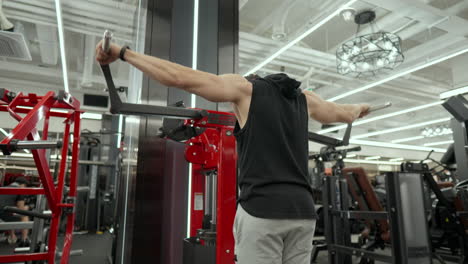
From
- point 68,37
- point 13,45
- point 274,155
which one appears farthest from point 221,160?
point 68,37

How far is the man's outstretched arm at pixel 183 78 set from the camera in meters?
1.29

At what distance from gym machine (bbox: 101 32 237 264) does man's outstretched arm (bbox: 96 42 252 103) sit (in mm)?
308

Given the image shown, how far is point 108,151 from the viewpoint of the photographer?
29.7 feet

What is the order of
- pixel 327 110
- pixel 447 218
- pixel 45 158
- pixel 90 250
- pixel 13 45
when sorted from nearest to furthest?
pixel 327 110, pixel 45 158, pixel 447 218, pixel 13 45, pixel 90 250

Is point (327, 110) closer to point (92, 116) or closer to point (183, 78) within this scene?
point (183, 78)

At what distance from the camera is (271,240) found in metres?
1.23

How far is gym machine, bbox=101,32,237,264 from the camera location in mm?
2074

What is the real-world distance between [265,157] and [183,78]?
1.41 feet

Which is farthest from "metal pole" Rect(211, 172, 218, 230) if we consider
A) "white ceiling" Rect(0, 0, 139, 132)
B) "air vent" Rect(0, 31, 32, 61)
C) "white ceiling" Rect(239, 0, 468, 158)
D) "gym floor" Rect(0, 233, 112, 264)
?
"air vent" Rect(0, 31, 32, 61)

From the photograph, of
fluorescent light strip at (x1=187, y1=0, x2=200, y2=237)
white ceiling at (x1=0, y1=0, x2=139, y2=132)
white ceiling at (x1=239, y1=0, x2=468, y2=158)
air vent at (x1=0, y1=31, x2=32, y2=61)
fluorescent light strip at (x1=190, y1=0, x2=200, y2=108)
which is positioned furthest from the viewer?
white ceiling at (x1=239, y1=0, x2=468, y2=158)

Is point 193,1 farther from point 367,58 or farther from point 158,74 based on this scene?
point 367,58

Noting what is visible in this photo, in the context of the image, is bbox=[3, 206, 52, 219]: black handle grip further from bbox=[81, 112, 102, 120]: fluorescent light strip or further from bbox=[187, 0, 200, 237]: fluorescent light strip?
bbox=[81, 112, 102, 120]: fluorescent light strip

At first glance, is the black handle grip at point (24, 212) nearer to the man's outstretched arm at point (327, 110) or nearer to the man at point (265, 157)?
the man at point (265, 157)

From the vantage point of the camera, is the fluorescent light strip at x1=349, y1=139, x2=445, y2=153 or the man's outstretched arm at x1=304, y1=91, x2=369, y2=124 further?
the fluorescent light strip at x1=349, y1=139, x2=445, y2=153
